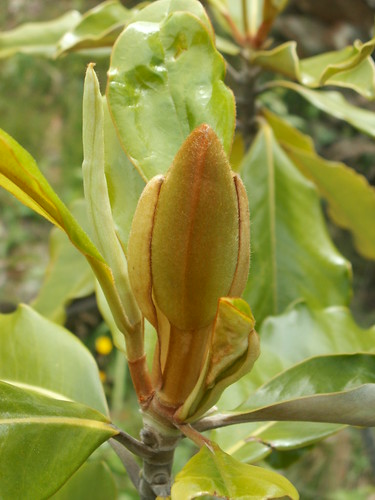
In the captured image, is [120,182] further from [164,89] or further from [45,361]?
[45,361]

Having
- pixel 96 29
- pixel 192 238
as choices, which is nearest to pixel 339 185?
pixel 96 29

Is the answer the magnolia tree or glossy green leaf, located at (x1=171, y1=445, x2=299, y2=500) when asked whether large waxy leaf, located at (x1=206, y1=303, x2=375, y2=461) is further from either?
glossy green leaf, located at (x1=171, y1=445, x2=299, y2=500)

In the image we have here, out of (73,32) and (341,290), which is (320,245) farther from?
(73,32)

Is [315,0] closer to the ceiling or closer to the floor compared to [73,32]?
closer to the floor

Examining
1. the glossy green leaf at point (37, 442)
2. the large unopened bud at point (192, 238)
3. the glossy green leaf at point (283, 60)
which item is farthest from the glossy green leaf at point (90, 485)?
the glossy green leaf at point (283, 60)

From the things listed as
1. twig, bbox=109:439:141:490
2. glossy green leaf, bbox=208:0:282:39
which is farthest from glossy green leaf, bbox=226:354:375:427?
glossy green leaf, bbox=208:0:282:39

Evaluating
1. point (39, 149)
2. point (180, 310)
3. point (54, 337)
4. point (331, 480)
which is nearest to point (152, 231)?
point (180, 310)

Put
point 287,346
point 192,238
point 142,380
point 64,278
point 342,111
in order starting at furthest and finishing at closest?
point 64,278 < point 342,111 < point 287,346 < point 142,380 < point 192,238
